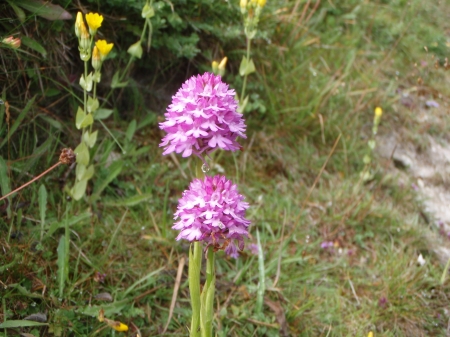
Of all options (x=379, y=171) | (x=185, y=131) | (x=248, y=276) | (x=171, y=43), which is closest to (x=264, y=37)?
(x=171, y=43)

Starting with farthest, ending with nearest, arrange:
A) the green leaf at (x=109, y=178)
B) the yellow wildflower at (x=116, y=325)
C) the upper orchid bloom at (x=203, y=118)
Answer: the green leaf at (x=109, y=178) < the yellow wildflower at (x=116, y=325) < the upper orchid bloom at (x=203, y=118)

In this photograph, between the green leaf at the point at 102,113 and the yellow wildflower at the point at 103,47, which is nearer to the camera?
the yellow wildflower at the point at 103,47

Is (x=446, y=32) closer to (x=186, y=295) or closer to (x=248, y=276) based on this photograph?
(x=248, y=276)

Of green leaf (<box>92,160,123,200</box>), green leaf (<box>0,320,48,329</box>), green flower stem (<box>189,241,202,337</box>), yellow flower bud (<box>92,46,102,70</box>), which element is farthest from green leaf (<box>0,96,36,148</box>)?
green flower stem (<box>189,241,202,337</box>)

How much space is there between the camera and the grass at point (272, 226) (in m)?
1.93

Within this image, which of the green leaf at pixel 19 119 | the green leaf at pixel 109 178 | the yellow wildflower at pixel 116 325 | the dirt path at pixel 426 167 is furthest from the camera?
the dirt path at pixel 426 167

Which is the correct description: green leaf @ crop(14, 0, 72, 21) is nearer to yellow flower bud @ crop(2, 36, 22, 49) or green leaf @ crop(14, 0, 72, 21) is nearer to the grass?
yellow flower bud @ crop(2, 36, 22, 49)

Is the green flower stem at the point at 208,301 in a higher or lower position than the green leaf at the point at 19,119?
higher

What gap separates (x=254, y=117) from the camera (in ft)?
10.1

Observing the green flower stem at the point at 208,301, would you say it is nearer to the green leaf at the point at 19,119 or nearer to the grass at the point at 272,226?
the grass at the point at 272,226

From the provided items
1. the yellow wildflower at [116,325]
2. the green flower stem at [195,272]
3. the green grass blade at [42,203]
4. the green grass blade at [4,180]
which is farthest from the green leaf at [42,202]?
the green flower stem at [195,272]

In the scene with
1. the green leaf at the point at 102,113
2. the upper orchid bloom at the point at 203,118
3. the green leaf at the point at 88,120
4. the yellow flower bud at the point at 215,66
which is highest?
the upper orchid bloom at the point at 203,118

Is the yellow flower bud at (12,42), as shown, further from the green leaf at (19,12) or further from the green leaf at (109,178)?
the green leaf at (109,178)

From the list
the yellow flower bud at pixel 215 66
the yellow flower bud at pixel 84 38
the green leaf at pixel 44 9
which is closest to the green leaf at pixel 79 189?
the yellow flower bud at pixel 84 38
